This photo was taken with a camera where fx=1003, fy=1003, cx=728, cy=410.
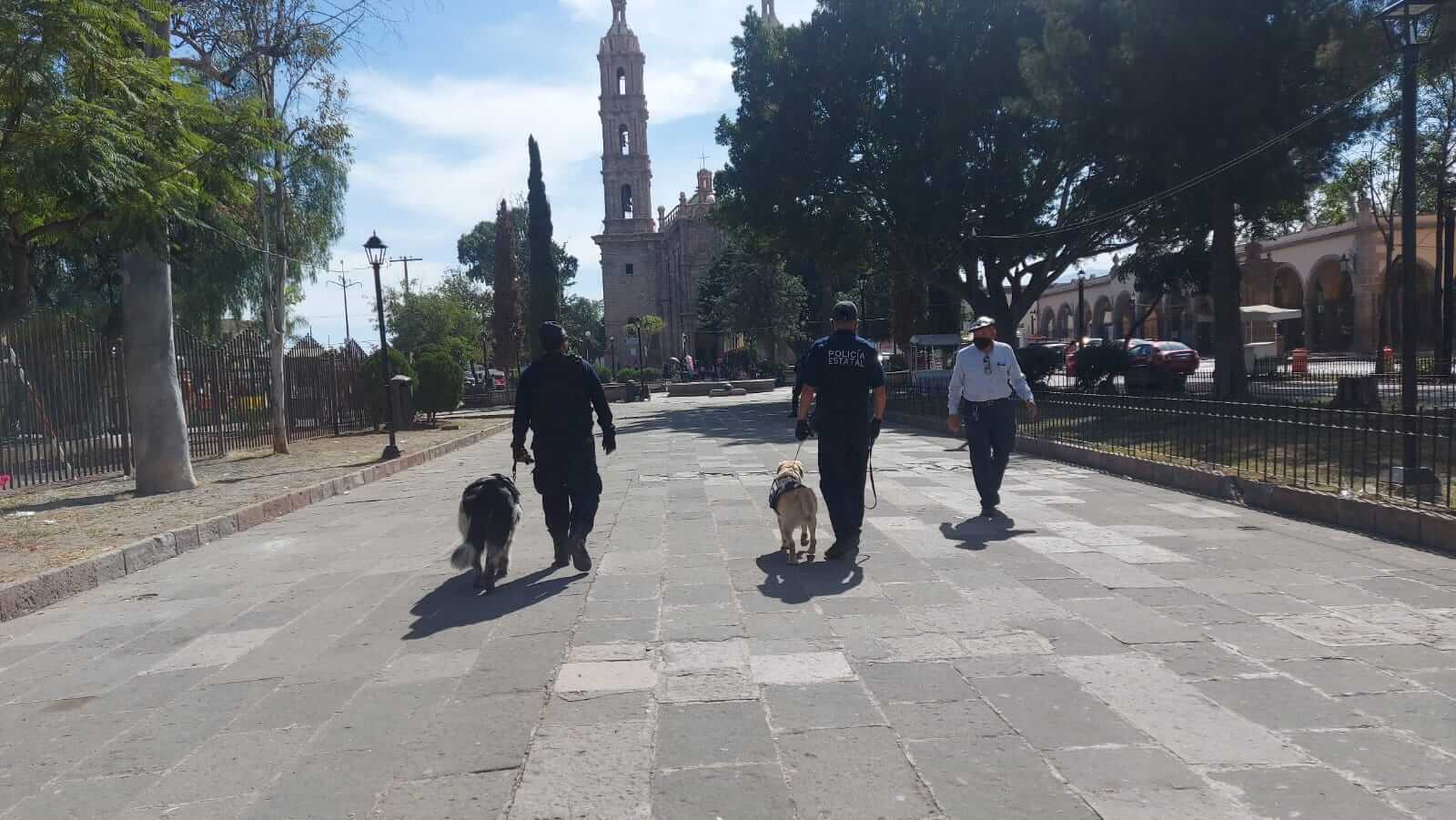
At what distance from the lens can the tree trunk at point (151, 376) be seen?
40.5 ft

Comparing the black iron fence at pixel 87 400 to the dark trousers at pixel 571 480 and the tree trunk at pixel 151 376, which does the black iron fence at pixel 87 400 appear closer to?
the tree trunk at pixel 151 376

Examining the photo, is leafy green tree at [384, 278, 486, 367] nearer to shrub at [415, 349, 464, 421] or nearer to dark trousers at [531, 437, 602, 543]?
shrub at [415, 349, 464, 421]

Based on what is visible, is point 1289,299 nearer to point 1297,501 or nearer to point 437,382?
point 437,382

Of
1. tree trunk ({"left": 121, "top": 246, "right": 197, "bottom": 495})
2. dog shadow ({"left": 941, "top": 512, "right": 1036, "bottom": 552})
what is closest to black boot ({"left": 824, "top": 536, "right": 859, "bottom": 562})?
dog shadow ({"left": 941, "top": 512, "right": 1036, "bottom": 552})

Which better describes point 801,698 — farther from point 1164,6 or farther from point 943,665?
point 1164,6

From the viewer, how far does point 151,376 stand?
12414mm

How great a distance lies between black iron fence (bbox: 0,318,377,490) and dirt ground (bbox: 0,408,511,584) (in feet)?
1.39

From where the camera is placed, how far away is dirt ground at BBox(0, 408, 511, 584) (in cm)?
844

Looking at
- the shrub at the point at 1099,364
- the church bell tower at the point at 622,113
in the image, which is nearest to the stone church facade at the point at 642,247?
the church bell tower at the point at 622,113

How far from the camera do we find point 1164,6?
18.8 metres

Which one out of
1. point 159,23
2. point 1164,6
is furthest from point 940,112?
point 159,23

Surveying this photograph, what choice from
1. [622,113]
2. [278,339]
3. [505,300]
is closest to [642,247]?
[622,113]

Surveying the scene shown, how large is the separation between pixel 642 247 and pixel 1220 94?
63589 millimetres

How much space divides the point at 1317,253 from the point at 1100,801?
52.6 meters
